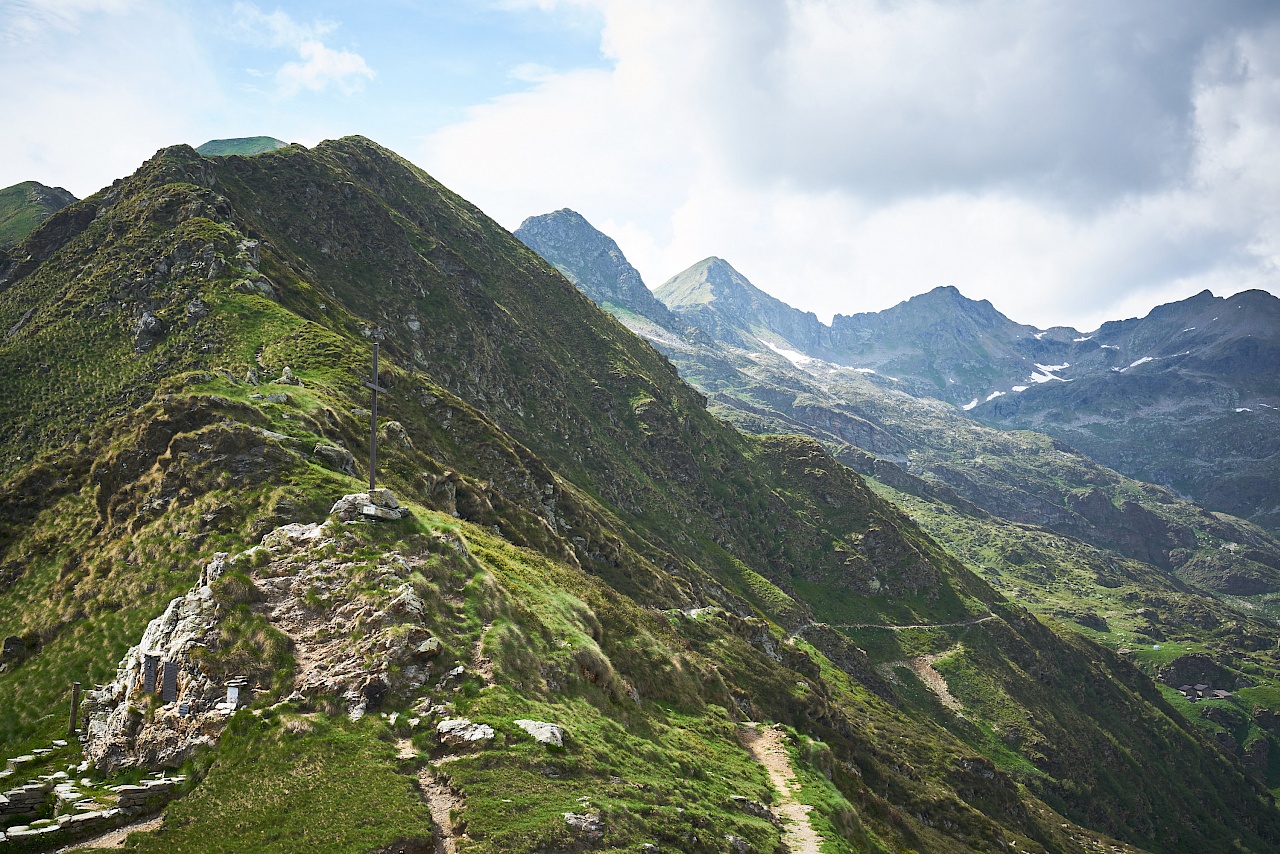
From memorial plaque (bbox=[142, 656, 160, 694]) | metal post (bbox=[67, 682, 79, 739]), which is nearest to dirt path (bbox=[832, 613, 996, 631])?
memorial plaque (bbox=[142, 656, 160, 694])

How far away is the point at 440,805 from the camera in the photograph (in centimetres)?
2520

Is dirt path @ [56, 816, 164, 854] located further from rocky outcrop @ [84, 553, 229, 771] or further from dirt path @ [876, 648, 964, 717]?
dirt path @ [876, 648, 964, 717]

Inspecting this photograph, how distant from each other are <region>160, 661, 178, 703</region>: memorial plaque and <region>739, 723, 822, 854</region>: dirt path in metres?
31.7

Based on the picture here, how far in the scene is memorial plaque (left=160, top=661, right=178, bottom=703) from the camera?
28.2 meters

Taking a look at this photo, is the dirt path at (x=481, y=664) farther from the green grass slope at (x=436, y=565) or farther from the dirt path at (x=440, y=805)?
the dirt path at (x=440, y=805)

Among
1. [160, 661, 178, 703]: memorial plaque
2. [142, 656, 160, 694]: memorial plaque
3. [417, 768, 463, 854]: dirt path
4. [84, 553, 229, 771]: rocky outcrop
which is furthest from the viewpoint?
[142, 656, 160, 694]: memorial plaque

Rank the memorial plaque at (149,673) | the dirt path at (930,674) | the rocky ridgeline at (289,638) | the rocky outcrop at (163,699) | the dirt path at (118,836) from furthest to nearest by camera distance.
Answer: the dirt path at (930,674)
the memorial plaque at (149,673)
the rocky ridgeline at (289,638)
the rocky outcrop at (163,699)
the dirt path at (118,836)

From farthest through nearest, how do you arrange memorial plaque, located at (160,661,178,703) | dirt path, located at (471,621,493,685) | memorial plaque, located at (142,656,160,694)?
dirt path, located at (471,621,493,685) → memorial plaque, located at (142,656,160,694) → memorial plaque, located at (160,661,178,703)

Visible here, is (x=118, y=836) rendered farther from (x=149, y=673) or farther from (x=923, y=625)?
(x=923, y=625)

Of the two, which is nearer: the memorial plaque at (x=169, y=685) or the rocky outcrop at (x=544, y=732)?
the memorial plaque at (x=169, y=685)

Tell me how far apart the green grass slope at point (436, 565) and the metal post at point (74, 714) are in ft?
3.58

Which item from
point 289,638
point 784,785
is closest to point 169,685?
point 289,638

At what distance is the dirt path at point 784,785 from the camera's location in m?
38.7

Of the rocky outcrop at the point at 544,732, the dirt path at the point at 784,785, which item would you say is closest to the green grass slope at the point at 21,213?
the rocky outcrop at the point at 544,732
